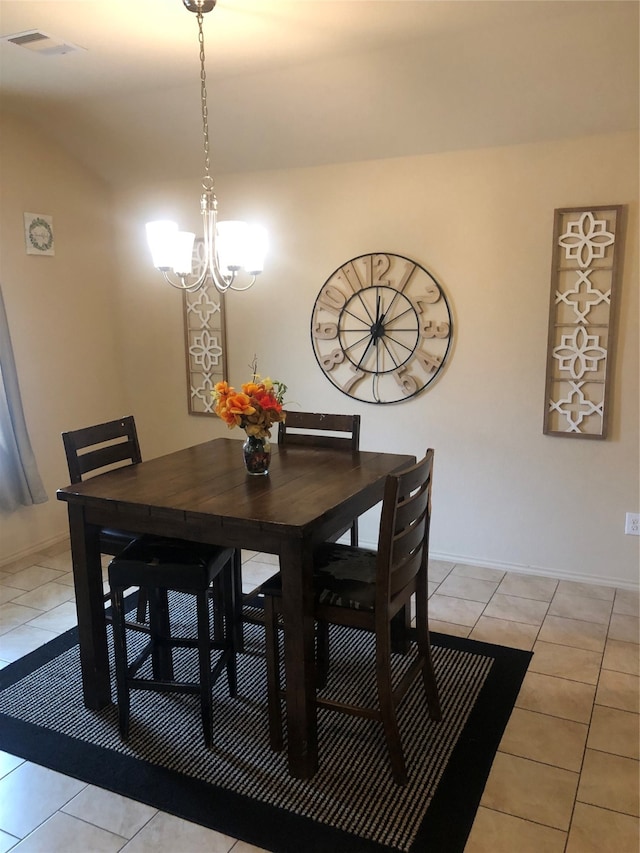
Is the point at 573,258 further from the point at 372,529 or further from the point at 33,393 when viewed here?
the point at 33,393

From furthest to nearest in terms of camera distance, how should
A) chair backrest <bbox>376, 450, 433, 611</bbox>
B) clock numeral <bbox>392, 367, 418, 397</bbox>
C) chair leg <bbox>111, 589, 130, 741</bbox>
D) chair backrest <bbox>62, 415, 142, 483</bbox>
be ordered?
1. clock numeral <bbox>392, 367, 418, 397</bbox>
2. chair backrest <bbox>62, 415, 142, 483</bbox>
3. chair leg <bbox>111, 589, 130, 741</bbox>
4. chair backrest <bbox>376, 450, 433, 611</bbox>

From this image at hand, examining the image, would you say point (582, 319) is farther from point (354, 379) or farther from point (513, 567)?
point (513, 567)

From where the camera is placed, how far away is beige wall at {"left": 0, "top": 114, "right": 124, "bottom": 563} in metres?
3.81

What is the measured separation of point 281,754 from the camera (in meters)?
2.22

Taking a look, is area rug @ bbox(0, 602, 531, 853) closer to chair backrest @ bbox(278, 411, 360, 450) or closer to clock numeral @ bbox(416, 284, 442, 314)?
chair backrest @ bbox(278, 411, 360, 450)

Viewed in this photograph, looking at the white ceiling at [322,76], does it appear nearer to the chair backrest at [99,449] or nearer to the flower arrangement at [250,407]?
the flower arrangement at [250,407]

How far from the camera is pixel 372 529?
406cm

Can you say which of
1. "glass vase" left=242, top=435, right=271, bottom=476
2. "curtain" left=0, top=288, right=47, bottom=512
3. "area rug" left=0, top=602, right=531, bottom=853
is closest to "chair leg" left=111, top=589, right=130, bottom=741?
"area rug" left=0, top=602, right=531, bottom=853

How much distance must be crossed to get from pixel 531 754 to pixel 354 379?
2.21 metres

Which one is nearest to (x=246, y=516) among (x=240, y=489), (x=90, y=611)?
(x=240, y=489)

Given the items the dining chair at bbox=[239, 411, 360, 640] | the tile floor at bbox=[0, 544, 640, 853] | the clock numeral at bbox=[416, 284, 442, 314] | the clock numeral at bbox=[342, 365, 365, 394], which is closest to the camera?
the tile floor at bbox=[0, 544, 640, 853]

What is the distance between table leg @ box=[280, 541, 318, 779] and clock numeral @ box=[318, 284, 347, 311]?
6.87 ft

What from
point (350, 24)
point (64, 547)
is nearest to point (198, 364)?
point (64, 547)

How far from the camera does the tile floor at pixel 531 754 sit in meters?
1.89
